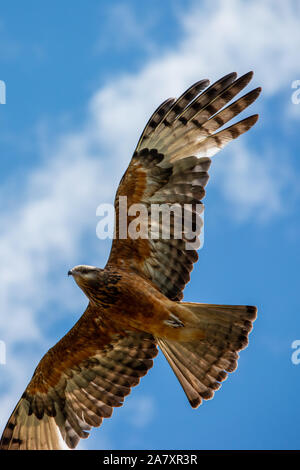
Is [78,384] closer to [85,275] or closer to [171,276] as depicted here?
[85,275]

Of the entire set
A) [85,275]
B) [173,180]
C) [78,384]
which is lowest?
[78,384]

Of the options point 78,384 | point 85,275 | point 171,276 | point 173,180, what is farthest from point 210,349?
point 173,180

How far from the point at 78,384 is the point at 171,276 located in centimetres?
211

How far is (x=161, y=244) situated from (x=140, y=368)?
68.4 inches

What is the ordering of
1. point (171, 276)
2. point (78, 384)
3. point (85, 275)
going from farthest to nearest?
point (78, 384) → point (171, 276) → point (85, 275)

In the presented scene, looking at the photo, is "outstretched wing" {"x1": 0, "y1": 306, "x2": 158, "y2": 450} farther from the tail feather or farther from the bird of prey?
the tail feather

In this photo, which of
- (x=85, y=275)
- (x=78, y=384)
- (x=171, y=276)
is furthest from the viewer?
(x=78, y=384)

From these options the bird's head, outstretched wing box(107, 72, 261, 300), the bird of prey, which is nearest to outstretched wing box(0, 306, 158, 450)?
the bird of prey

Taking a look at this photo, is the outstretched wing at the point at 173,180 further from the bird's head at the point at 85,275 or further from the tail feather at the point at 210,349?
the tail feather at the point at 210,349

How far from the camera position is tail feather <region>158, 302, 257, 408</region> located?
9250 millimetres

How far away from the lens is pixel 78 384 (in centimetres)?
1026

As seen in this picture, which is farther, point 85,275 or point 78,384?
point 78,384

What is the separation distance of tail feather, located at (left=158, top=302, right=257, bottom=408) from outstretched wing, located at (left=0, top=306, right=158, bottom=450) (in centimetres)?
56
